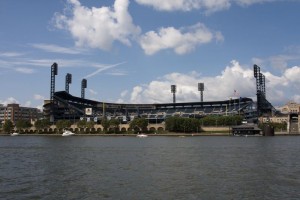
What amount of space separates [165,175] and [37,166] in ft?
76.6

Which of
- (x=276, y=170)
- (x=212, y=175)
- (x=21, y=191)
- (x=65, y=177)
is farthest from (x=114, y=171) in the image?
(x=276, y=170)

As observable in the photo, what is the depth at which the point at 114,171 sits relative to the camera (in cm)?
5672

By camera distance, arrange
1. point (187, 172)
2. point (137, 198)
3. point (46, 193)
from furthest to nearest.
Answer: point (187, 172)
point (46, 193)
point (137, 198)

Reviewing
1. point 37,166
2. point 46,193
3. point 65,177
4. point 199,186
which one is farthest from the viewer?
point 37,166

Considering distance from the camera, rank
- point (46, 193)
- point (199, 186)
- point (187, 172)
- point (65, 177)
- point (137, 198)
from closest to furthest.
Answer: point (137, 198)
point (46, 193)
point (199, 186)
point (65, 177)
point (187, 172)

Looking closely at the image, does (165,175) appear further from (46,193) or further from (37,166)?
(37,166)

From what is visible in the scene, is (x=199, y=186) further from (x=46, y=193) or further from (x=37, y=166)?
(x=37, y=166)

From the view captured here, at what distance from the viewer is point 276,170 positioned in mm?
57375

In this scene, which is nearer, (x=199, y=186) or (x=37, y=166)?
(x=199, y=186)

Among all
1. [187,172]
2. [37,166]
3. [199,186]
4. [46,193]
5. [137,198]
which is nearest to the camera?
[137,198]

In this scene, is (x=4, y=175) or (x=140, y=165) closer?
(x=4, y=175)

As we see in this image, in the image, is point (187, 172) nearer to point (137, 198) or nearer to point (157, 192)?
point (157, 192)

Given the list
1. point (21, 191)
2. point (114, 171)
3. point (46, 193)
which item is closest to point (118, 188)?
point (46, 193)

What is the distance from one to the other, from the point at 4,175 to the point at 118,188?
63.4 feet
